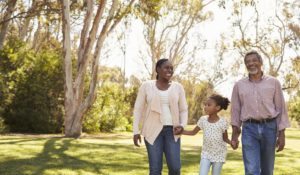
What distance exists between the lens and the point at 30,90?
834 inches

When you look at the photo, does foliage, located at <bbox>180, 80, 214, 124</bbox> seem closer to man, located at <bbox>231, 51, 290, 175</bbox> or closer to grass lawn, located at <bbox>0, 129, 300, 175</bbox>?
grass lawn, located at <bbox>0, 129, 300, 175</bbox>

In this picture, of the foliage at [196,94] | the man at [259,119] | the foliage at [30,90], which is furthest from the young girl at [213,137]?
the foliage at [196,94]

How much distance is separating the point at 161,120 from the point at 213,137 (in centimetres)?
86

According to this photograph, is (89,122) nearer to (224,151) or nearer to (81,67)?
(81,67)

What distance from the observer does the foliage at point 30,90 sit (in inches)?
822

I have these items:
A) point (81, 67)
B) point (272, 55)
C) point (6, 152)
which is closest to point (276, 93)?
point (6, 152)

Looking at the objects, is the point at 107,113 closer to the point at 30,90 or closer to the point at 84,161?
the point at 30,90

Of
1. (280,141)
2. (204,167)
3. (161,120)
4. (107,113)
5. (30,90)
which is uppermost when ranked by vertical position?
(30,90)

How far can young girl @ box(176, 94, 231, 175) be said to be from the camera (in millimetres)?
6113

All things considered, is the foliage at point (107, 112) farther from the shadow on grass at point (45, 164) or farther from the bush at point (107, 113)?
the shadow on grass at point (45, 164)

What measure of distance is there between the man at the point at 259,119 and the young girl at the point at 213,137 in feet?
1.11

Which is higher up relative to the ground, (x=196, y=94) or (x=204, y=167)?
(x=196, y=94)

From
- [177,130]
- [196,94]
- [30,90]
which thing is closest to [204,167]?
[177,130]

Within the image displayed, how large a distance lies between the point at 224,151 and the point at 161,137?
3.20 ft
